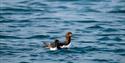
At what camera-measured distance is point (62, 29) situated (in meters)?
28.3

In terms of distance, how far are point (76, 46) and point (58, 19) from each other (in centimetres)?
691

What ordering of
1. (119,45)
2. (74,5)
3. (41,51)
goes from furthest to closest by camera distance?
(74,5)
(119,45)
(41,51)

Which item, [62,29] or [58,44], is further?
[62,29]

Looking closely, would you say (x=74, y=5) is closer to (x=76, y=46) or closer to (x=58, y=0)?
(x=58, y=0)

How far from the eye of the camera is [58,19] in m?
31.0

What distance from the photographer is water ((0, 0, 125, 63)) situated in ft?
73.9

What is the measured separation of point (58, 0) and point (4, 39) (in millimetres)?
12685

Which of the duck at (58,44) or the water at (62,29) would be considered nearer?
the water at (62,29)

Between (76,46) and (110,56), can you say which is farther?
(76,46)

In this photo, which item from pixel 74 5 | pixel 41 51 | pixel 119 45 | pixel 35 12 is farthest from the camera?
pixel 74 5

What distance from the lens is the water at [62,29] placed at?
22.5 m

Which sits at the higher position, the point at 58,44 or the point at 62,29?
the point at 62,29

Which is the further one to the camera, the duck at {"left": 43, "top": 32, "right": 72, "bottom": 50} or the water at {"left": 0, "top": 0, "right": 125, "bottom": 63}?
the duck at {"left": 43, "top": 32, "right": 72, "bottom": 50}

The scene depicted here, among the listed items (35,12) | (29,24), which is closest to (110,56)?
(29,24)
